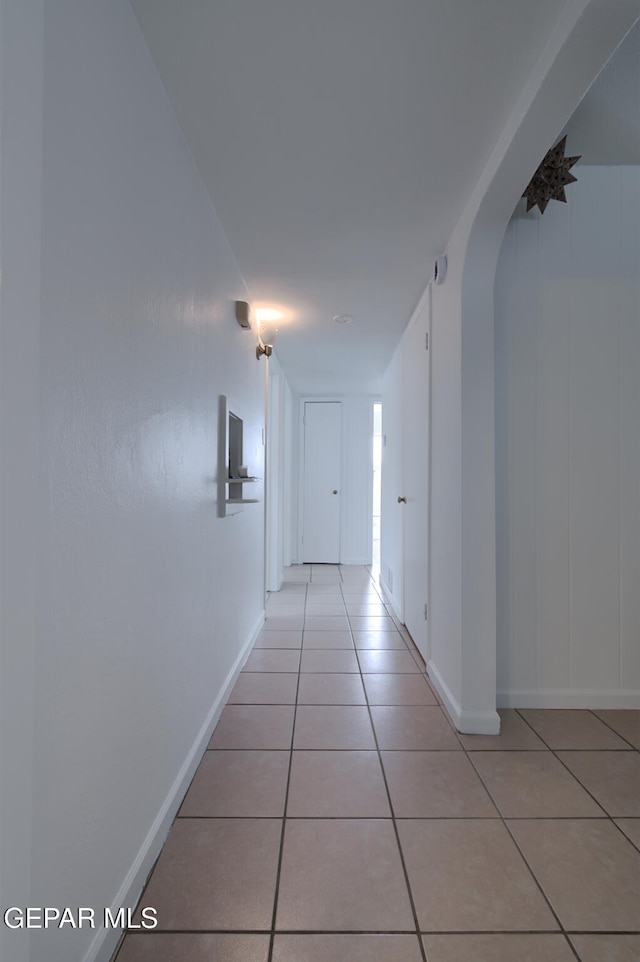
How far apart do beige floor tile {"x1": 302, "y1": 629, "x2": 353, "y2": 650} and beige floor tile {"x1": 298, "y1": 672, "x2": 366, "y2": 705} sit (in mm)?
494

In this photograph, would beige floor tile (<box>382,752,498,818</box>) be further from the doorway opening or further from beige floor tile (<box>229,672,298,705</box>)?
the doorway opening

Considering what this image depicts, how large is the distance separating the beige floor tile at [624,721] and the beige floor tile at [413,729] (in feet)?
2.32

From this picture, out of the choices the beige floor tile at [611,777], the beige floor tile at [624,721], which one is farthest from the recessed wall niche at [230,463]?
the beige floor tile at [624,721]

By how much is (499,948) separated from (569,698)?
4.76 ft

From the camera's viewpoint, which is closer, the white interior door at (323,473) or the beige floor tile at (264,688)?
the beige floor tile at (264,688)

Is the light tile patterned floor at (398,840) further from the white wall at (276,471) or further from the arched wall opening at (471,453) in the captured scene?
the white wall at (276,471)

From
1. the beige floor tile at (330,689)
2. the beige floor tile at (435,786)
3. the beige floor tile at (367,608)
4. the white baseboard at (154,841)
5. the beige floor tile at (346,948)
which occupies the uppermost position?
the white baseboard at (154,841)

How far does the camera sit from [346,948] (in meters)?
1.14

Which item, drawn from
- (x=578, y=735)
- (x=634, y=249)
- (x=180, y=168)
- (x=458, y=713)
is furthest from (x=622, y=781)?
(x=180, y=168)

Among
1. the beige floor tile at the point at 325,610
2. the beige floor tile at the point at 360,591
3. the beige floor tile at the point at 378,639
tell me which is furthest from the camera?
the beige floor tile at the point at 360,591

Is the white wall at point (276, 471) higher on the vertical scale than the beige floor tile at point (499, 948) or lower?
higher

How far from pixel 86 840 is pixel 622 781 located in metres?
1.74

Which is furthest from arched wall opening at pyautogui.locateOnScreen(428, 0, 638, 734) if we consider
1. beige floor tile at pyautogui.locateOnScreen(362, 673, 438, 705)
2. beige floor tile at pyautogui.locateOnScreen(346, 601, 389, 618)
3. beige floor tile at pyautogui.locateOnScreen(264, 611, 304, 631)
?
beige floor tile at pyautogui.locateOnScreen(346, 601, 389, 618)

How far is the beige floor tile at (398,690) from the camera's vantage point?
2.45m
